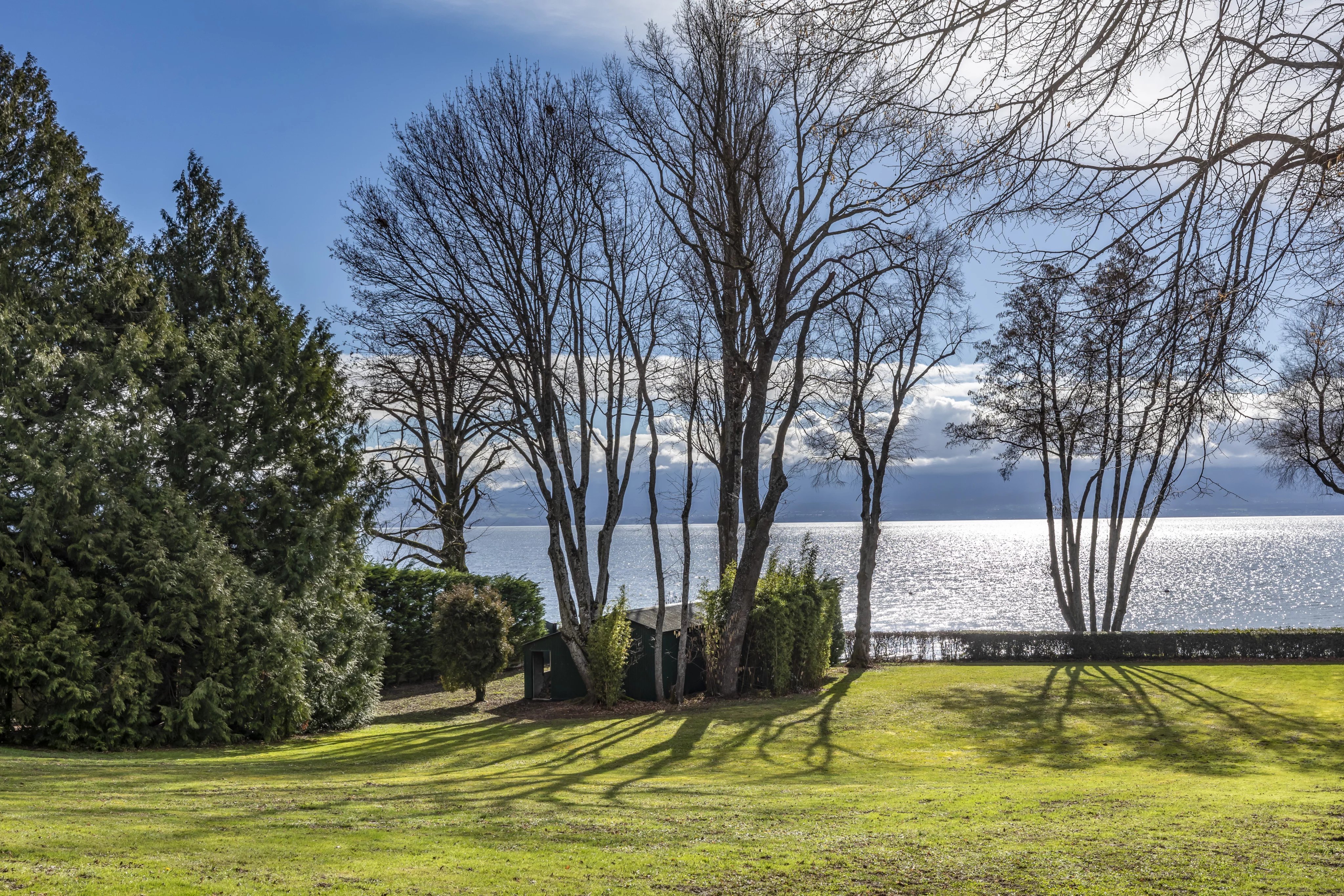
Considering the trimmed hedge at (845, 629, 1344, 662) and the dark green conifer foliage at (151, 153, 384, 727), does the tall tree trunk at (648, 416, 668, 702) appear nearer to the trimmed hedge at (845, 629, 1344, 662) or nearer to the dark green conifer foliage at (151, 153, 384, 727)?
the dark green conifer foliage at (151, 153, 384, 727)

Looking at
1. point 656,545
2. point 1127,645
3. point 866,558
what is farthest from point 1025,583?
point 656,545

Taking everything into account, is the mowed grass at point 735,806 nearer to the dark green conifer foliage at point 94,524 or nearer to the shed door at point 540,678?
the dark green conifer foliage at point 94,524

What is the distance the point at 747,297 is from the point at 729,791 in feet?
45.1

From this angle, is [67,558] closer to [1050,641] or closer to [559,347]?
[559,347]

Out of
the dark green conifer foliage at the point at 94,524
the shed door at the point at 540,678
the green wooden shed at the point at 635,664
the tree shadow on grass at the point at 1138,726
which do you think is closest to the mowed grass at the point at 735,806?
the tree shadow on grass at the point at 1138,726

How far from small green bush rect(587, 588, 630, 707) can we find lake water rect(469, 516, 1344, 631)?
236 centimetres

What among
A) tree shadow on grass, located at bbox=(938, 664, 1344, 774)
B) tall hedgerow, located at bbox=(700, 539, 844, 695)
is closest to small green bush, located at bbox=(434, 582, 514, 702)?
tall hedgerow, located at bbox=(700, 539, 844, 695)

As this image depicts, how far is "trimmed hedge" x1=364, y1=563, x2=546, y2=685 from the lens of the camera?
76.7 ft

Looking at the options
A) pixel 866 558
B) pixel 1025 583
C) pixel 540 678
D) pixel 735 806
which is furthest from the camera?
pixel 1025 583

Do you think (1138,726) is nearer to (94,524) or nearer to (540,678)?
(540,678)

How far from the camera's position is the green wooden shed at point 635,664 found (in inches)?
792

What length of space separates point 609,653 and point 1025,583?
71.4 m

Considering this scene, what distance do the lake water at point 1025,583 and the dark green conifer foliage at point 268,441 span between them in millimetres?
8199

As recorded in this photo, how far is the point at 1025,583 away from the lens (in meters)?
80.3
